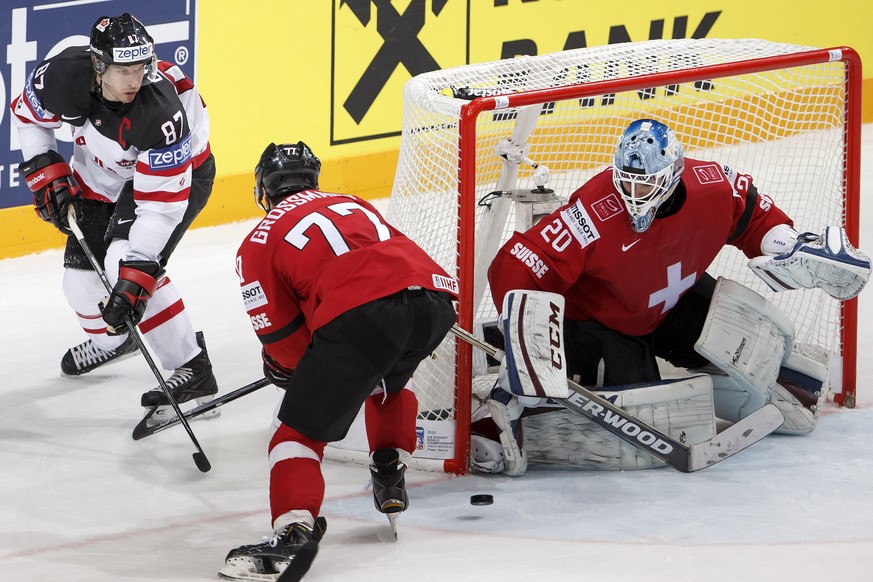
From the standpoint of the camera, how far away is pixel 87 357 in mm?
4262

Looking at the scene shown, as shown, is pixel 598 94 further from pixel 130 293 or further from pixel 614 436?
pixel 130 293

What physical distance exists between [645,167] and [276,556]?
125cm

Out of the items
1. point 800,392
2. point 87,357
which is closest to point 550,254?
point 800,392

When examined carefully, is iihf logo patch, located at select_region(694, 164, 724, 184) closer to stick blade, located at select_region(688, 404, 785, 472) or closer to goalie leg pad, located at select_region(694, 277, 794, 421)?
goalie leg pad, located at select_region(694, 277, 794, 421)

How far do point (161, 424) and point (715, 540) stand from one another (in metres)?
1.56

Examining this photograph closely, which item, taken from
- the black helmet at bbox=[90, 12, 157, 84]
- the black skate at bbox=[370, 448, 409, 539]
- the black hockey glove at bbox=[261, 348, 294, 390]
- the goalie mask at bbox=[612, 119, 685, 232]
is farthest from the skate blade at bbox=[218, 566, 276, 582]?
the black helmet at bbox=[90, 12, 157, 84]

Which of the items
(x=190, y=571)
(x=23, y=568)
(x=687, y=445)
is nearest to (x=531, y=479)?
(x=687, y=445)

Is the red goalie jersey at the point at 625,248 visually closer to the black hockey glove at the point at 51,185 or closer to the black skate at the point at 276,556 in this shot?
the black skate at the point at 276,556

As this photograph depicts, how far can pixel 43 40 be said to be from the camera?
518 cm

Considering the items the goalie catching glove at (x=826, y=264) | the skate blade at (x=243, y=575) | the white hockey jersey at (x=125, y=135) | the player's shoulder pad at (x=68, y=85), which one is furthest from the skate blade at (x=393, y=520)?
the player's shoulder pad at (x=68, y=85)

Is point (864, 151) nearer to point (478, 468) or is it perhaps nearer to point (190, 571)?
point (478, 468)

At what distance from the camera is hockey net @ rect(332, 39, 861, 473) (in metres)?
3.36

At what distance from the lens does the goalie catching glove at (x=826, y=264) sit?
133 inches

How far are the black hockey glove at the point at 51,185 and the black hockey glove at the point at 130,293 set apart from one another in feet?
1.34
